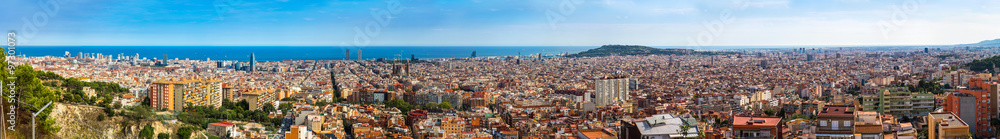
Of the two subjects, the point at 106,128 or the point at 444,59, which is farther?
the point at 444,59

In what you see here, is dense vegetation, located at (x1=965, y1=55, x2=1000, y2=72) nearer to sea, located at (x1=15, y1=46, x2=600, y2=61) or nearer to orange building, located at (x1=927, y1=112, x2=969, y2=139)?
sea, located at (x1=15, y1=46, x2=600, y2=61)

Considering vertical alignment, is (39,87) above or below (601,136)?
above

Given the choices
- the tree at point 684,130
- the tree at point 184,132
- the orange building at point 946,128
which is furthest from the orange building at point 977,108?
the tree at point 184,132

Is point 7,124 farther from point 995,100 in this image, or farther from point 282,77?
point 282,77

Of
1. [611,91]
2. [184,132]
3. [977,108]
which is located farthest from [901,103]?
[184,132]

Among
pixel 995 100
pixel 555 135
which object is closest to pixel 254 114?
pixel 555 135

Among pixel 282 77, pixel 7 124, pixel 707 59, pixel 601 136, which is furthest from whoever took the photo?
pixel 707 59

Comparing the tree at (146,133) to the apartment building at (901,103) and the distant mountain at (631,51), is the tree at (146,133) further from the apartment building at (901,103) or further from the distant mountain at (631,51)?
the distant mountain at (631,51)
